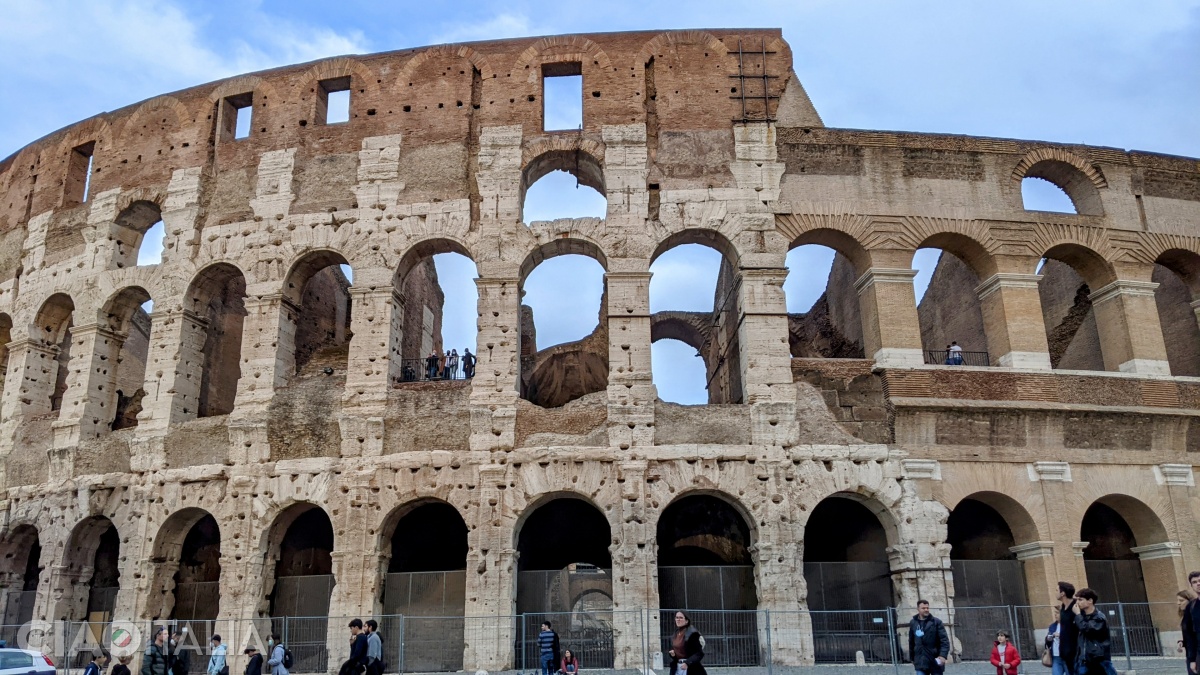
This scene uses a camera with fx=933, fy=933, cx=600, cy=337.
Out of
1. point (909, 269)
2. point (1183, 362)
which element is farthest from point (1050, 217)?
point (1183, 362)

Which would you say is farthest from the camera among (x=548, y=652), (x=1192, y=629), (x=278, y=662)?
(x=548, y=652)

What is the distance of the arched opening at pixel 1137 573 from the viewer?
14.6 m

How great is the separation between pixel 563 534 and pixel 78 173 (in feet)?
41.8

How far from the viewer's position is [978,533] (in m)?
15.7

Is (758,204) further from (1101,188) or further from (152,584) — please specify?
(152,584)

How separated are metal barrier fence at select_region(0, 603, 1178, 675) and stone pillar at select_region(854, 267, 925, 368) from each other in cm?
396

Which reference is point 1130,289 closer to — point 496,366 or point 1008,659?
point 1008,659

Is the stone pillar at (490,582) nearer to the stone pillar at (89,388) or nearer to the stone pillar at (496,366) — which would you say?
the stone pillar at (496,366)

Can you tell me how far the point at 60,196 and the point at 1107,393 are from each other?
20201 mm

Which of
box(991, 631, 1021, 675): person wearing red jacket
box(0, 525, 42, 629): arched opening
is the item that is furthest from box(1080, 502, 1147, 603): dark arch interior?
box(0, 525, 42, 629): arched opening

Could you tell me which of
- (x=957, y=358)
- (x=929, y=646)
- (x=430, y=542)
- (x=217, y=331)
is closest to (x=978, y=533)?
(x=957, y=358)

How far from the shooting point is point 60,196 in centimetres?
1927

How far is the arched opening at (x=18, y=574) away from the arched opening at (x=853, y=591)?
44.9ft

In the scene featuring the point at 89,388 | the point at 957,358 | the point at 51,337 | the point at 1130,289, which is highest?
the point at 51,337
